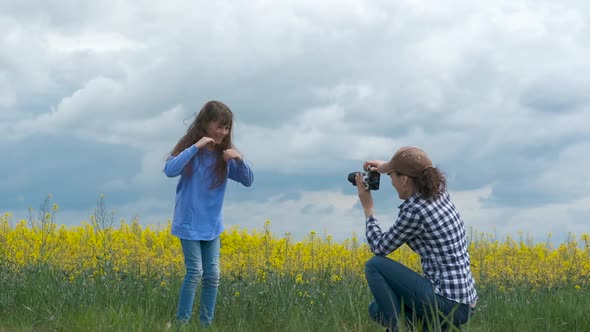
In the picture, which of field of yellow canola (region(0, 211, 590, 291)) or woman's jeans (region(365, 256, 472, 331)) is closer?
woman's jeans (region(365, 256, 472, 331))

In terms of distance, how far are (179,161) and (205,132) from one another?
1.60 feet

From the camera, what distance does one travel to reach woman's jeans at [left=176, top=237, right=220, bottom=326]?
5820 mm

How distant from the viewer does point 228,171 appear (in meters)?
6.16

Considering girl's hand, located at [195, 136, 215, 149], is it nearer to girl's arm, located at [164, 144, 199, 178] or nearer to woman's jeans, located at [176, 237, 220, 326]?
girl's arm, located at [164, 144, 199, 178]

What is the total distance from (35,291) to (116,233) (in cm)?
609

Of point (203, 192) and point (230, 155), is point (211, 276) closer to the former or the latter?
point (203, 192)

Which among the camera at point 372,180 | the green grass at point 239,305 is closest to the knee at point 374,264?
the camera at point 372,180

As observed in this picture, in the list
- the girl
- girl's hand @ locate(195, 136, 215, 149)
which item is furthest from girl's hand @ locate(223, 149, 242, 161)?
girl's hand @ locate(195, 136, 215, 149)

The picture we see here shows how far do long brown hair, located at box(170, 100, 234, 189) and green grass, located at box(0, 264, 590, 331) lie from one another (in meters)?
1.22

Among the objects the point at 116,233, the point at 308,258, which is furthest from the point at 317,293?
the point at 116,233

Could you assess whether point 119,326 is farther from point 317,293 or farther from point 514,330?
point 514,330

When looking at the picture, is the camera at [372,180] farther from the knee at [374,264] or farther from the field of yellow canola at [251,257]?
the field of yellow canola at [251,257]

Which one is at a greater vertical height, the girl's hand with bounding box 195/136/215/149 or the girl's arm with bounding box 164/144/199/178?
the girl's hand with bounding box 195/136/215/149

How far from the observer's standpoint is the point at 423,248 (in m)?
4.82
